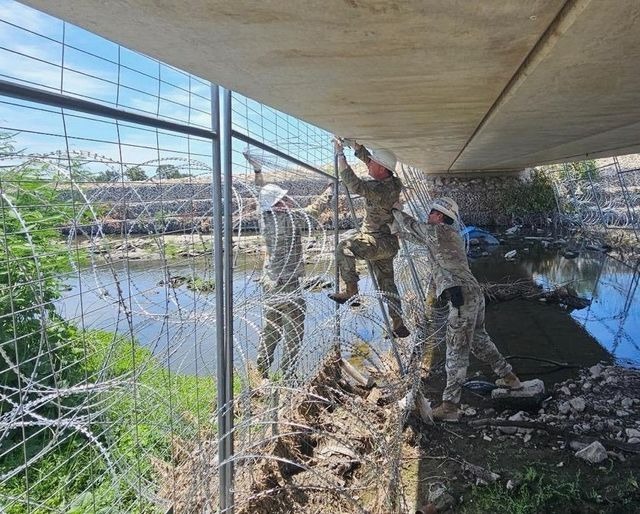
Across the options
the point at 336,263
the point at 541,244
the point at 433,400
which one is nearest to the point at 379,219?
the point at 336,263

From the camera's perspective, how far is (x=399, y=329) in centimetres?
571

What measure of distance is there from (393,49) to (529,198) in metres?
19.2

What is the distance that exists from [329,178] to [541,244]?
12255 millimetres

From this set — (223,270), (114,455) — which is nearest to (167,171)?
(223,270)

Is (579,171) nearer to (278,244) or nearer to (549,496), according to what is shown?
(278,244)

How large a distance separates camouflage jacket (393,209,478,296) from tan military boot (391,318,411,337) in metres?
0.98

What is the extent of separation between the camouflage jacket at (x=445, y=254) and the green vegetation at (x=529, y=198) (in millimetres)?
15787

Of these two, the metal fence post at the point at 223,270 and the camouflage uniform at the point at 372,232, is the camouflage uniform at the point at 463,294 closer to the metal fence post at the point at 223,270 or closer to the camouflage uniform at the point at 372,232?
the camouflage uniform at the point at 372,232

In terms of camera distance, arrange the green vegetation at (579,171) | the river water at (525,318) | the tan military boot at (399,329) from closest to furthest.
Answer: the river water at (525,318)
the tan military boot at (399,329)
the green vegetation at (579,171)

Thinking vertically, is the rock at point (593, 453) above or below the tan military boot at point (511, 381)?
below

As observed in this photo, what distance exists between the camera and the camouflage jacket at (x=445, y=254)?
4.73 metres

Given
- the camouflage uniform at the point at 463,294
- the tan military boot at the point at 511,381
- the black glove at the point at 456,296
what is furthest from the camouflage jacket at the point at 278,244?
the tan military boot at the point at 511,381

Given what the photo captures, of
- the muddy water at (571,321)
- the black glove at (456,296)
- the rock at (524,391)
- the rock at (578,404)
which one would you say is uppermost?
the black glove at (456,296)

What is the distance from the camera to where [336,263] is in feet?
17.8
